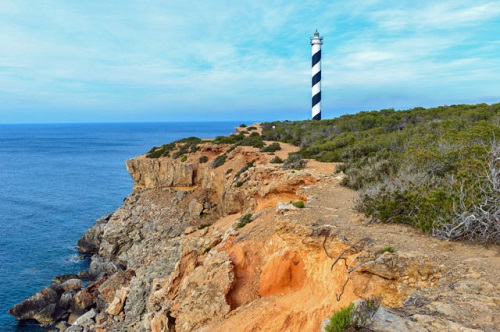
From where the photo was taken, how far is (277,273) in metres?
11.6

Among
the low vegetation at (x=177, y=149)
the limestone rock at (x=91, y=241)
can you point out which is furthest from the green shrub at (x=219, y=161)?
the limestone rock at (x=91, y=241)

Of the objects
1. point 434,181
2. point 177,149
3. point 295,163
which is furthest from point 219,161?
point 434,181

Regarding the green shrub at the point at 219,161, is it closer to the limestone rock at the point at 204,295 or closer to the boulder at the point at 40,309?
the boulder at the point at 40,309

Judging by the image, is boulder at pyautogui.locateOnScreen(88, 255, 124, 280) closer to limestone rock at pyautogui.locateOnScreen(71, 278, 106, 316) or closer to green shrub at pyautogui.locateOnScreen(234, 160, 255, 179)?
limestone rock at pyautogui.locateOnScreen(71, 278, 106, 316)

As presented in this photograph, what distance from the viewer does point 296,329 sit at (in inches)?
355

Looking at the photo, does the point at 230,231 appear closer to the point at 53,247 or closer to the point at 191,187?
the point at 191,187

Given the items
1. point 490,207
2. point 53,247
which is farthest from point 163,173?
point 490,207

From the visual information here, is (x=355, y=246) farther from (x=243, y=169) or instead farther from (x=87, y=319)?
(x=87, y=319)

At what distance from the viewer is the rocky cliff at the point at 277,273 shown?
643cm

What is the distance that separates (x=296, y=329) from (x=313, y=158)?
47.3 feet

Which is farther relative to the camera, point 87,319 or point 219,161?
point 219,161

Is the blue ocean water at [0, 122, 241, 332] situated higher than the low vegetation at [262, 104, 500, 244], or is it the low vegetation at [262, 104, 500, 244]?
the low vegetation at [262, 104, 500, 244]

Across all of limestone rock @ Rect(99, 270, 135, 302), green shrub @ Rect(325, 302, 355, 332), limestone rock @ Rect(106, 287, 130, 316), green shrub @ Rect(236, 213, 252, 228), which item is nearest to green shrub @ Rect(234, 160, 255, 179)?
green shrub @ Rect(236, 213, 252, 228)

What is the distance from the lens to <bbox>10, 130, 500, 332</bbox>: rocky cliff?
21.1ft
